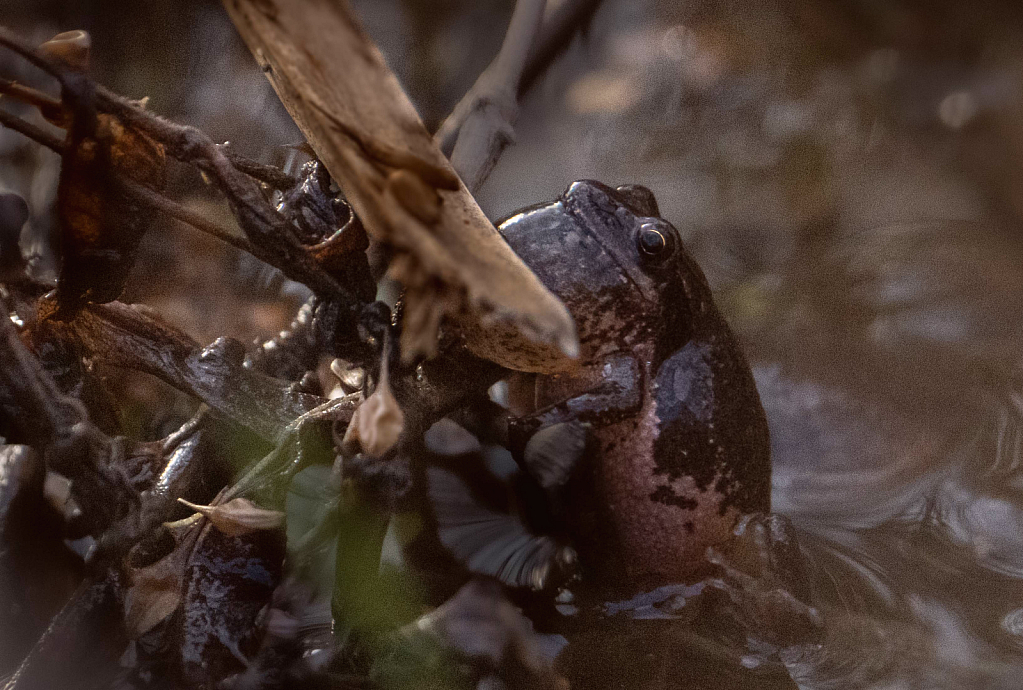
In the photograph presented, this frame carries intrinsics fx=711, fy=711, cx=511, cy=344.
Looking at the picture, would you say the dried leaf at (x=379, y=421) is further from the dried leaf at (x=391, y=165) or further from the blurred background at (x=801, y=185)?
the blurred background at (x=801, y=185)

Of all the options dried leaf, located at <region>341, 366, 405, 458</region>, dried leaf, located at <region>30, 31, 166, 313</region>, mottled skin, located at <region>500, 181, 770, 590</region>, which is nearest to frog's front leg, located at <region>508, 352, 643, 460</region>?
mottled skin, located at <region>500, 181, 770, 590</region>

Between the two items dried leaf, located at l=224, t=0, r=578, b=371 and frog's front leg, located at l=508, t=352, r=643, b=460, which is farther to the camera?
frog's front leg, located at l=508, t=352, r=643, b=460

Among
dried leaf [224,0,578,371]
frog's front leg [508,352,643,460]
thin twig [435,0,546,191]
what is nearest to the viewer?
dried leaf [224,0,578,371]

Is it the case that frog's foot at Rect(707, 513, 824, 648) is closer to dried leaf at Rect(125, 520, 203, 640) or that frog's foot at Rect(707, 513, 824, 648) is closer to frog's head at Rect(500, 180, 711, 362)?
frog's head at Rect(500, 180, 711, 362)

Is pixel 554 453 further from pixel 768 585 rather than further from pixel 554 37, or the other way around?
pixel 554 37

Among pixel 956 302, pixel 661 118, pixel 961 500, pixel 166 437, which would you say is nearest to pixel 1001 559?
pixel 961 500

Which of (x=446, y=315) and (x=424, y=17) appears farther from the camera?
(x=424, y=17)

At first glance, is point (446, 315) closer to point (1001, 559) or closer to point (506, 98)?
point (506, 98)

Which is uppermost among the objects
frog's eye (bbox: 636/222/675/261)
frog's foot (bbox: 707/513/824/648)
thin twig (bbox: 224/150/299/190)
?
frog's eye (bbox: 636/222/675/261)
